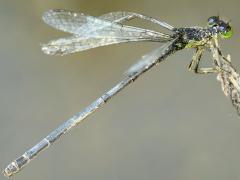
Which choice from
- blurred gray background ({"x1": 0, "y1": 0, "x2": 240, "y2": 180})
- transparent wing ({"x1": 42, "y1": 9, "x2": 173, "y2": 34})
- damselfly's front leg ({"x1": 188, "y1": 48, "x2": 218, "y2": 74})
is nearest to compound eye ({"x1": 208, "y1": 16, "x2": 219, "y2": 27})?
damselfly's front leg ({"x1": 188, "y1": 48, "x2": 218, "y2": 74})

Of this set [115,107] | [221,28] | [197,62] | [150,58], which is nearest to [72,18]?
[150,58]

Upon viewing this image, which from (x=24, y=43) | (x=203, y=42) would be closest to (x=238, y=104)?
(x=203, y=42)

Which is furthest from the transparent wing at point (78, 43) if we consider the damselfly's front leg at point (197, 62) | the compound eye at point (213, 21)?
the compound eye at point (213, 21)

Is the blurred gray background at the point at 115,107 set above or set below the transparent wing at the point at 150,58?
above

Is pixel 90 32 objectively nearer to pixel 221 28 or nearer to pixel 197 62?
pixel 197 62

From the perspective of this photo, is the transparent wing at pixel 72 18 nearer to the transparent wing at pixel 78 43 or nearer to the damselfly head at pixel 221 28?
the transparent wing at pixel 78 43

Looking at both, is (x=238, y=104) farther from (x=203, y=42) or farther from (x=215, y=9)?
(x=215, y=9)

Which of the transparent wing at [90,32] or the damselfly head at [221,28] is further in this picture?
the transparent wing at [90,32]
